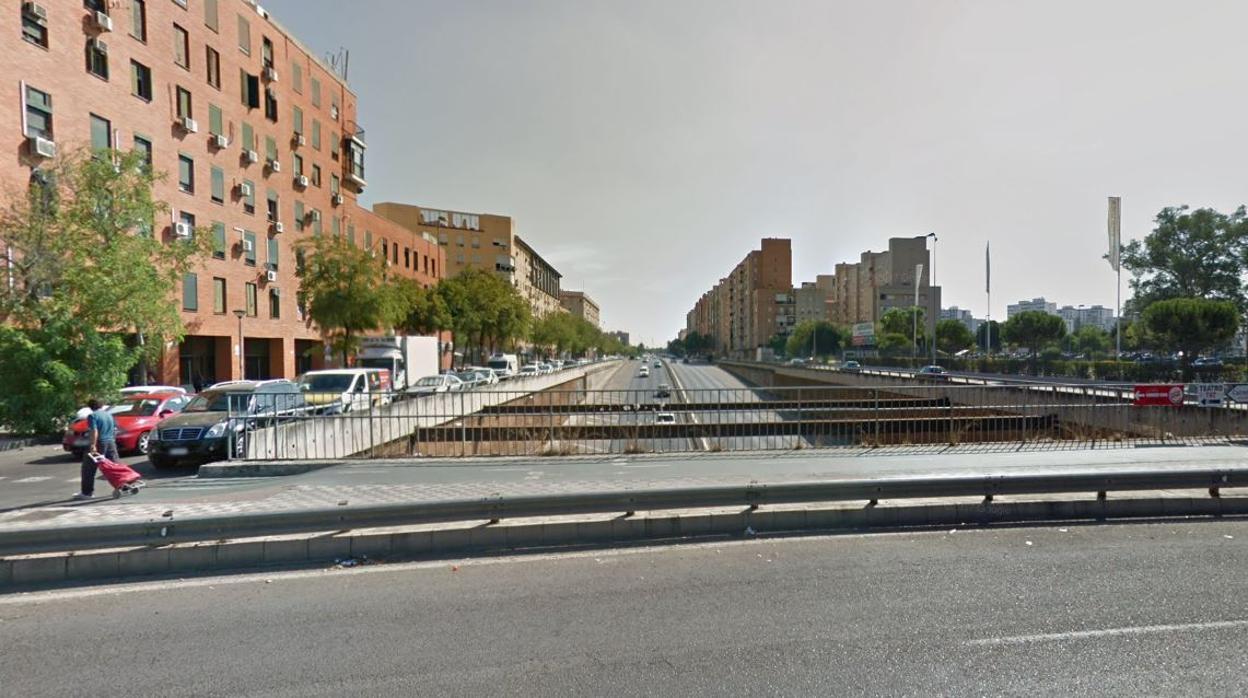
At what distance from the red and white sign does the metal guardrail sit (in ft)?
23.1

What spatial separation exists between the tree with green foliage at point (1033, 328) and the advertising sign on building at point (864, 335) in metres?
22.3

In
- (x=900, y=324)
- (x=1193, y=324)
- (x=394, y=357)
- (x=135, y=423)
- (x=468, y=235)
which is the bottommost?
(x=135, y=423)

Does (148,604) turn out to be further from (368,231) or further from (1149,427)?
(368,231)

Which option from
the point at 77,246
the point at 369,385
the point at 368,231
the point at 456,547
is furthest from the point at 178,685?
the point at 368,231

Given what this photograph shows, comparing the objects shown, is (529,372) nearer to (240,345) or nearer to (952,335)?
(240,345)

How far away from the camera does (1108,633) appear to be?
3.74 meters

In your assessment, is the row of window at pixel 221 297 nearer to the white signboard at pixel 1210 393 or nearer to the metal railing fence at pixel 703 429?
the metal railing fence at pixel 703 429

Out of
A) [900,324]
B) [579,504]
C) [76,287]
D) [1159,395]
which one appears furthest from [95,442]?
[900,324]

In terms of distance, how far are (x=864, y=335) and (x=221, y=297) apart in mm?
79949

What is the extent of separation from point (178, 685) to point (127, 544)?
2.51 m

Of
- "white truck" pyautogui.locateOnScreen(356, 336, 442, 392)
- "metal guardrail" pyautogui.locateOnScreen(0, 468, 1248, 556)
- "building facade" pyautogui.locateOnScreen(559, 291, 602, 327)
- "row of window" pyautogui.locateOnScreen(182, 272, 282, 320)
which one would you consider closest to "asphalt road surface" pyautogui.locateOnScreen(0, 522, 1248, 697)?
"metal guardrail" pyautogui.locateOnScreen(0, 468, 1248, 556)

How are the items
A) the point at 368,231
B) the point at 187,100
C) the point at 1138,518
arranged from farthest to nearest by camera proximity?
the point at 368,231, the point at 187,100, the point at 1138,518

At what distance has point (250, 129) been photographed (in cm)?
3033

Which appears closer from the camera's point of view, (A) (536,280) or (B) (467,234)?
(B) (467,234)
